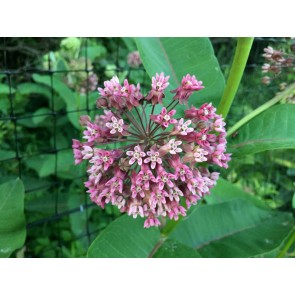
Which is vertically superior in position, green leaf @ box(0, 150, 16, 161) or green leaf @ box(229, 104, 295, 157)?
green leaf @ box(229, 104, 295, 157)

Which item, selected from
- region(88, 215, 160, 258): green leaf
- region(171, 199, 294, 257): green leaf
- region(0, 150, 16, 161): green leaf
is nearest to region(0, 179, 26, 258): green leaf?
region(88, 215, 160, 258): green leaf

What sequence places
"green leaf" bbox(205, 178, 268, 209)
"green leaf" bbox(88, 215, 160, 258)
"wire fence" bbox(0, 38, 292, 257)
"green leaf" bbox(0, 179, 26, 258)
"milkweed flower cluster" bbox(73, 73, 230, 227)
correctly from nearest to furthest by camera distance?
"milkweed flower cluster" bbox(73, 73, 230, 227), "green leaf" bbox(88, 215, 160, 258), "green leaf" bbox(0, 179, 26, 258), "green leaf" bbox(205, 178, 268, 209), "wire fence" bbox(0, 38, 292, 257)

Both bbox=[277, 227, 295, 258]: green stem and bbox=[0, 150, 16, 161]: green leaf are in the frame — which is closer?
bbox=[277, 227, 295, 258]: green stem

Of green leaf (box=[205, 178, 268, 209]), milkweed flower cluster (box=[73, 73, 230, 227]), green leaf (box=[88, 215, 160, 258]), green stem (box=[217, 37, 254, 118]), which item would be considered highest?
green stem (box=[217, 37, 254, 118])

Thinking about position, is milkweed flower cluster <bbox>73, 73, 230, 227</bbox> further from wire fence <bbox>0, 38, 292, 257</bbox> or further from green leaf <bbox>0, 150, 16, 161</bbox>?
green leaf <bbox>0, 150, 16, 161</bbox>

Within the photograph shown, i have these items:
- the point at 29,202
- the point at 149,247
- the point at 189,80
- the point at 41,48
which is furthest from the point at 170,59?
the point at 41,48

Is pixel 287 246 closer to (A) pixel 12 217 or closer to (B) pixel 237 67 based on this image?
(B) pixel 237 67

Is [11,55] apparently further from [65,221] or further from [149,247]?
[149,247]
